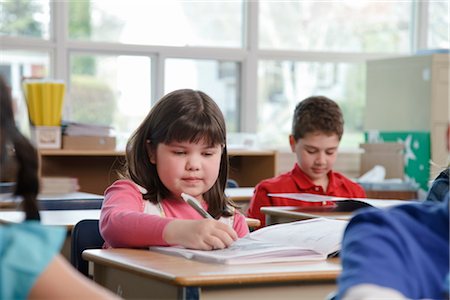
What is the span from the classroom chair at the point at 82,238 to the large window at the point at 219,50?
3.02 metres

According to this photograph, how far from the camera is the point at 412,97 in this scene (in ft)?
19.2

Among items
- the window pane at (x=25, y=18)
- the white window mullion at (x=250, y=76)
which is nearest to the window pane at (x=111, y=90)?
the window pane at (x=25, y=18)

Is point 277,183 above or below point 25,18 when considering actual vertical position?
below

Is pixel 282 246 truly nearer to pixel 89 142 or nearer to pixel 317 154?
pixel 317 154

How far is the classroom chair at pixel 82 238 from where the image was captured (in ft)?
7.33

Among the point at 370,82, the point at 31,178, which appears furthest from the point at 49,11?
the point at 31,178

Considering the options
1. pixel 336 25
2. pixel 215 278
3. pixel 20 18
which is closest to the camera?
pixel 215 278

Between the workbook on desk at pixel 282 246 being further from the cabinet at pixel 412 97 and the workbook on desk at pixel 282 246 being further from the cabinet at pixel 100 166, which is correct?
the cabinet at pixel 412 97

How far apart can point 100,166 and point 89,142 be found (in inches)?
16.6

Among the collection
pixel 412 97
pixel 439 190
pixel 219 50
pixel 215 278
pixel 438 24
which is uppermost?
pixel 438 24

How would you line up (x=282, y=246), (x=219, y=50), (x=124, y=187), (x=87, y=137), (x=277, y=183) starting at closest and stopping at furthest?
(x=282, y=246), (x=124, y=187), (x=277, y=183), (x=87, y=137), (x=219, y=50)

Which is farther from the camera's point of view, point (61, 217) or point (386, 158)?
point (386, 158)

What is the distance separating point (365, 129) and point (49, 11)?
96.1 inches

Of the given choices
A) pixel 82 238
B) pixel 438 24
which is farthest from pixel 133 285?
pixel 438 24
